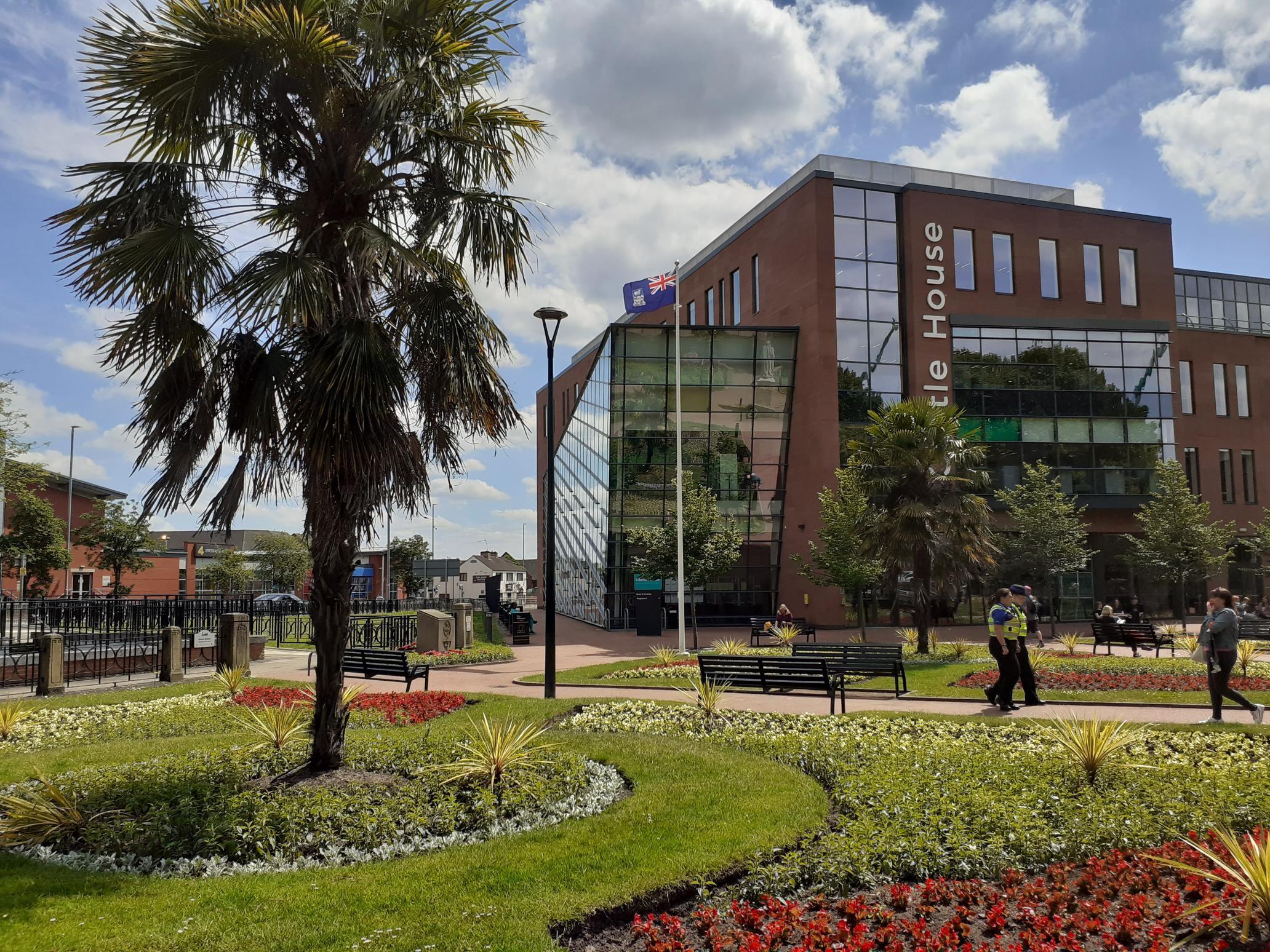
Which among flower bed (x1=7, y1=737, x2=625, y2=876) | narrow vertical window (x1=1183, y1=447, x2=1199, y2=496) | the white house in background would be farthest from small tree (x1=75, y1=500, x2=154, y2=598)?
the white house in background

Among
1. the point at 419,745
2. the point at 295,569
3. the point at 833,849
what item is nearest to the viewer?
the point at 833,849

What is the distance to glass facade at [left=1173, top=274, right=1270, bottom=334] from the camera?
64.1 meters

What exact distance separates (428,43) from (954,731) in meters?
Answer: 9.87

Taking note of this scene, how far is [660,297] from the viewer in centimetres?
2855

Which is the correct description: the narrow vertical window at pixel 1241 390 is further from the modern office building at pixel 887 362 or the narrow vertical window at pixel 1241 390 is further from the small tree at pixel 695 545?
the small tree at pixel 695 545

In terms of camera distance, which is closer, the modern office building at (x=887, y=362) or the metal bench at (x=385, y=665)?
the metal bench at (x=385, y=665)

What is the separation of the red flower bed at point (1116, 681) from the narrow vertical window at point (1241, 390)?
35861 mm

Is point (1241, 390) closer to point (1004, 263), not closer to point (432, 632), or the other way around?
point (1004, 263)

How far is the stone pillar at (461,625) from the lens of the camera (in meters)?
26.0

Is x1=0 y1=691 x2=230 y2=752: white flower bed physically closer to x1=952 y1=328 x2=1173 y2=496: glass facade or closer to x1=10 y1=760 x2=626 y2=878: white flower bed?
x1=10 y1=760 x2=626 y2=878: white flower bed

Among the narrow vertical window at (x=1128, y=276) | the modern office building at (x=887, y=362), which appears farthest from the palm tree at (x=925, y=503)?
the narrow vertical window at (x=1128, y=276)

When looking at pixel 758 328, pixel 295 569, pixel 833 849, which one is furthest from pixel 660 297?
pixel 295 569

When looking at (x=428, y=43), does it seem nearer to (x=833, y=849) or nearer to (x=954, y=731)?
(x=833, y=849)

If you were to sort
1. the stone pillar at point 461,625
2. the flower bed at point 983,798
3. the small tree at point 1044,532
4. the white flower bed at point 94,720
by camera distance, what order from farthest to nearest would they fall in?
the small tree at point 1044,532 < the stone pillar at point 461,625 < the white flower bed at point 94,720 < the flower bed at point 983,798
